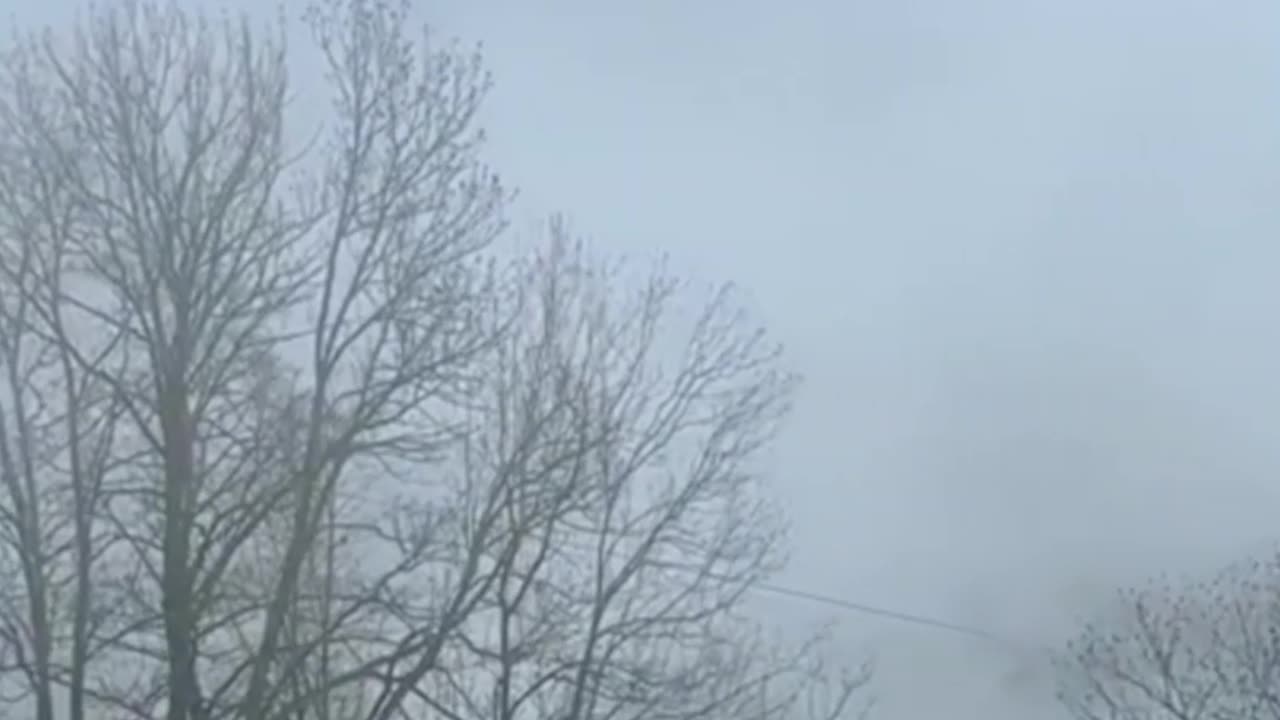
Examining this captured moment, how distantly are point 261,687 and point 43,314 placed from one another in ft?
13.8

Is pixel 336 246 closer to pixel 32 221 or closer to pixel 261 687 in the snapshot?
pixel 32 221

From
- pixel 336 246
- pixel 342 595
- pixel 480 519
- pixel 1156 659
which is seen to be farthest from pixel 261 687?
pixel 1156 659

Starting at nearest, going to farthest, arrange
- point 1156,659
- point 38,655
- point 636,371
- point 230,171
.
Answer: point 38,655 → point 230,171 → point 636,371 → point 1156,659

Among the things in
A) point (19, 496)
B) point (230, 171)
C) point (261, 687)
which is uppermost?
point (230, 171)

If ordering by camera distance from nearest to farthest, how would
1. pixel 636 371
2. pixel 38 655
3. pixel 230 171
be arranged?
pixel 38 655 → pixel 230 171 → pixel 636 371

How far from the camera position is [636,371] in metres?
26.3

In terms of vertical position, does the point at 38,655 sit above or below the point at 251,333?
below

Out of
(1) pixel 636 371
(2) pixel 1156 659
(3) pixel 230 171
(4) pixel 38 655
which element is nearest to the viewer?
(4) pixel 38 655

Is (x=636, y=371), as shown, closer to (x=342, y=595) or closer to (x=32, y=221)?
(x=342, y=595)

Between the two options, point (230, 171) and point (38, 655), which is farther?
point (230, 171)

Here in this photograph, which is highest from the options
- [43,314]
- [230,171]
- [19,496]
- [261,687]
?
[230,171]

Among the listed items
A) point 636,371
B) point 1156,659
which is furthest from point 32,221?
point 1156,659

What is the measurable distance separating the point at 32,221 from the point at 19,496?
2.65 meters

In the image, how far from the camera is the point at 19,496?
23.3 metres
